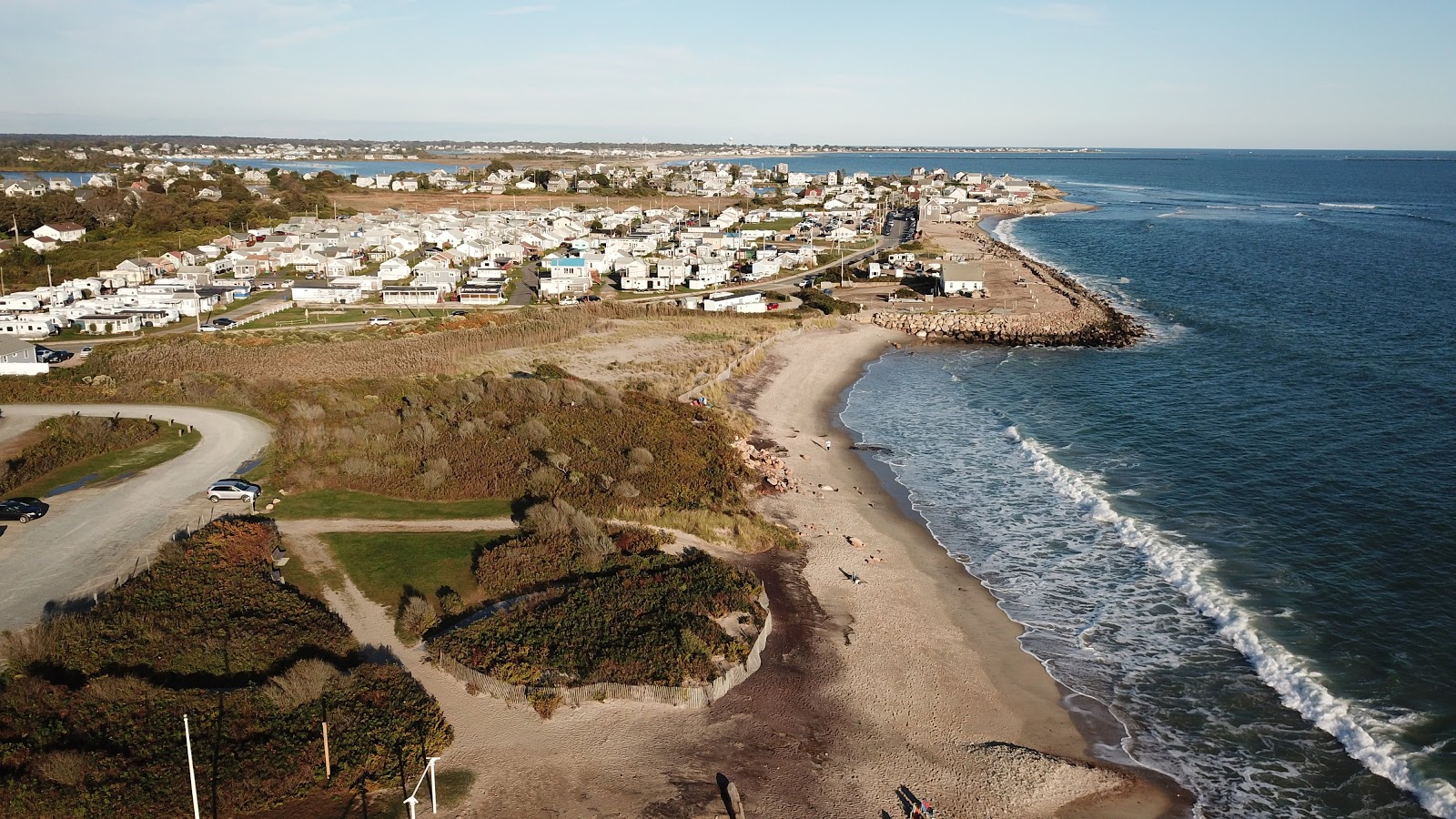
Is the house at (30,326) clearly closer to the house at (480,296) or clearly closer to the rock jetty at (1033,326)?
the house at (480,296)

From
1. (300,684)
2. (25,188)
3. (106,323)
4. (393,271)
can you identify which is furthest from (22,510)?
(25,188)

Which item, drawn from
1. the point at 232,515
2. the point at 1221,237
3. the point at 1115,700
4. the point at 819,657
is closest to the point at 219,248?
the point at 232,515

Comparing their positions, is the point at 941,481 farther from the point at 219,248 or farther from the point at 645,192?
the point at 645,192

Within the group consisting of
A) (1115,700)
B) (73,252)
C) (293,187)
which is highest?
(293,187)

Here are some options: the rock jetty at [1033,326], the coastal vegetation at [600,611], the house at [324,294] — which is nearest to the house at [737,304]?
the rock jetty at [1033,326]

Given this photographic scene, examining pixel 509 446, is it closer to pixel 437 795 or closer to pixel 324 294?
pixel 437 795

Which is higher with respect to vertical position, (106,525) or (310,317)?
(310,317)
